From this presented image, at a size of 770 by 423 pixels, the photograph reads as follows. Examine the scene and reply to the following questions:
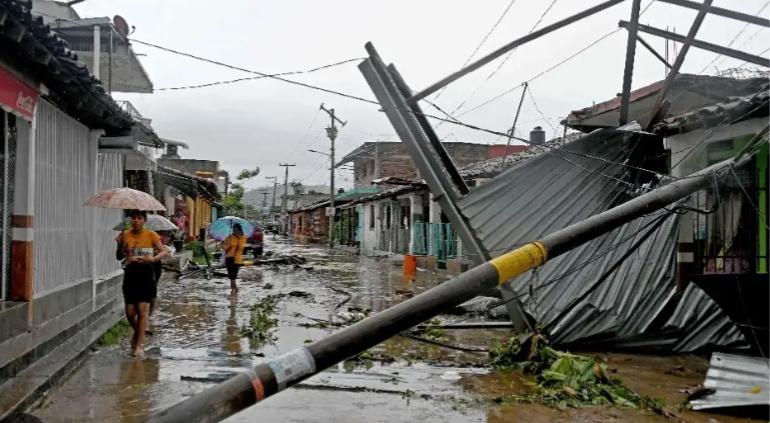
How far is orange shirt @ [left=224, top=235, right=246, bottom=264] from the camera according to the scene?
1348 centimetres

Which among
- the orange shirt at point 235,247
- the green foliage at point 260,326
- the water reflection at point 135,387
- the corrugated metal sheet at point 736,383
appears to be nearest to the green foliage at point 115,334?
the water reflection at point 135,387

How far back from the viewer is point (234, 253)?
13508 millimetres

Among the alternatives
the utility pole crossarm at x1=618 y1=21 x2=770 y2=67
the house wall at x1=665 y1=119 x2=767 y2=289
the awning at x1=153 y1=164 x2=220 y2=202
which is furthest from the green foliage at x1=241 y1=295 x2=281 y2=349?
Result: the awning at x1=153 y1=164 x2=220 y2=202

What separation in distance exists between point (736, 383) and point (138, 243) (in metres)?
6.41

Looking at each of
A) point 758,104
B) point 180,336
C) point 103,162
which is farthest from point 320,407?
point 103,162

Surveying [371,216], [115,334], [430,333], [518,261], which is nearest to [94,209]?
[115,334]

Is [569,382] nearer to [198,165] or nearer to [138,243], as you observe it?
[138,243]

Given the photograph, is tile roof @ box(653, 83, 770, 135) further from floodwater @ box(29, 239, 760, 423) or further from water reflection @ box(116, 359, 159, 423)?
water reflection @ box(116, 359, 159, 423)

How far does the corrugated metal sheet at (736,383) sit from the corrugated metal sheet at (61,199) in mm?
7275

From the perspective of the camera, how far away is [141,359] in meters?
6.86

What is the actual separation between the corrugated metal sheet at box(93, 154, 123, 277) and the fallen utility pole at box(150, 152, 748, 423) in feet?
25.9

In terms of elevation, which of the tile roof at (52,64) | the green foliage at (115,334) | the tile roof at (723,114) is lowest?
the green foliage at (115,334)

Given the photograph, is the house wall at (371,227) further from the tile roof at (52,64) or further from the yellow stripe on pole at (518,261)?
the yellow stripe on pole at (518,261)

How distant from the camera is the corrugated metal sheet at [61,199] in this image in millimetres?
7312
